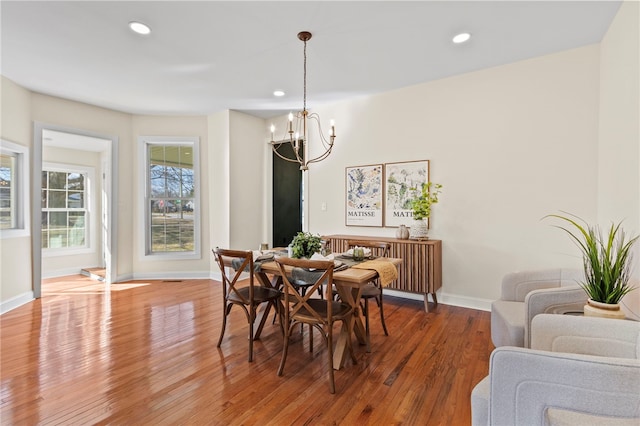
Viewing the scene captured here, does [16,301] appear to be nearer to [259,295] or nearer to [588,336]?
[259,295]

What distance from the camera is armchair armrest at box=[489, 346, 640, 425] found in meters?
1.04

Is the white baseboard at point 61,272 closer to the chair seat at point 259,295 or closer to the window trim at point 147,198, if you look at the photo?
the window trim at point 147,198

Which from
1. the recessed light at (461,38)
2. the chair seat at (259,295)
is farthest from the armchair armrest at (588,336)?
the recessed light at (461,38)

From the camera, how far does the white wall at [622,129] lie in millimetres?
2086

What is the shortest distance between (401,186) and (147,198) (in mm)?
4204

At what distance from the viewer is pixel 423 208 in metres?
3.62

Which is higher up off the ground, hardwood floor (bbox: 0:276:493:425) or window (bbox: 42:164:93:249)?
window (bbox: 42:164:93:249)

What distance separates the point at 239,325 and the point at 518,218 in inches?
127

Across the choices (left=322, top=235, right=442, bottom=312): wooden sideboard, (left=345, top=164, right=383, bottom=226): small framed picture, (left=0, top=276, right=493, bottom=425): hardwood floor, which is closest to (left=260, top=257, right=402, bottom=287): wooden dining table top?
(left=0, top=276, right=493, bottom=425): hardwood floor

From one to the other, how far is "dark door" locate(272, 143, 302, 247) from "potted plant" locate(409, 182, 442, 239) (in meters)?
2.56

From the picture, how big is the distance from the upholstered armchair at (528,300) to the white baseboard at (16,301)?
5164mm

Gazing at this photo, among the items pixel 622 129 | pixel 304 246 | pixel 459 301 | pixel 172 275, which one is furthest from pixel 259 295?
pixel 172 275

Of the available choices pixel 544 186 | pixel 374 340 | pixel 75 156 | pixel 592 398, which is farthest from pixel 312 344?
pixel 75 156

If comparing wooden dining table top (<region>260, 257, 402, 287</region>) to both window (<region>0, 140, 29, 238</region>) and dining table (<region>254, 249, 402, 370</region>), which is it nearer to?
dining table (<region>254, 249, 402, 370</region>)
